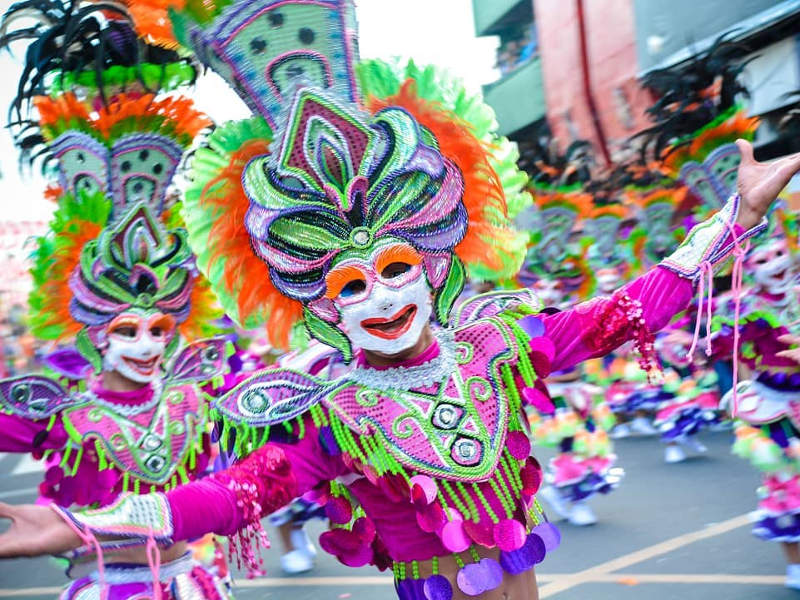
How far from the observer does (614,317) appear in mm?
2338

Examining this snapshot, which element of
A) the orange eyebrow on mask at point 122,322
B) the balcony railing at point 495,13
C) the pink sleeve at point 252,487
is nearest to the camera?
the pink sleeve at point 252,487

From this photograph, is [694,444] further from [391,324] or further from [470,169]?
[391,324]

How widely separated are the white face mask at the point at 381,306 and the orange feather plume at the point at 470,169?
0.32 metres

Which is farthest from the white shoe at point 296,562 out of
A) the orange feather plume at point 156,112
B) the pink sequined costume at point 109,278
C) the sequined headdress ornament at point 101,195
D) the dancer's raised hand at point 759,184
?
the dancer's raised hand at point 759,184

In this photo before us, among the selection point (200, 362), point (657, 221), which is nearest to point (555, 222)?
point (657, 221)

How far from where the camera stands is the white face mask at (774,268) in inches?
210

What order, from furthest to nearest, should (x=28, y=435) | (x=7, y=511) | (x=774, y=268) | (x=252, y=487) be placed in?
(x=774, y=268) < (x=28, y=435) < (x=252, y=487) < (x=7, y=511)

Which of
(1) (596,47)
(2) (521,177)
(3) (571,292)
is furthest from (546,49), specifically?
(2) (521,177)

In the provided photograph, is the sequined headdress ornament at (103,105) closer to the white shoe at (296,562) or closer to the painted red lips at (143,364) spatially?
the painted red lips at (143,364)

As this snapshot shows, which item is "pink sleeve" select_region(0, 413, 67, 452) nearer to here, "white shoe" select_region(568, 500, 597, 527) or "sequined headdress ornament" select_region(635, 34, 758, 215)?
"white shoe" select_region(568, 500, 597, 527)

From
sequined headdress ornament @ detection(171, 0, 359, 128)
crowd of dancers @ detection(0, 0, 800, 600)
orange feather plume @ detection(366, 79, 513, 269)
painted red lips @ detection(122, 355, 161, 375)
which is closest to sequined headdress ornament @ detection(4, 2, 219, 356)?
painted red lips @ detection(122, 355, 161, 375)

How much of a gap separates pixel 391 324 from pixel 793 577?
123 inches

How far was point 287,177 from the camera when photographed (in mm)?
2312

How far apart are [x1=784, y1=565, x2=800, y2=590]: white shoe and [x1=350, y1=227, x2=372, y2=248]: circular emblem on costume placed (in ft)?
10.5
